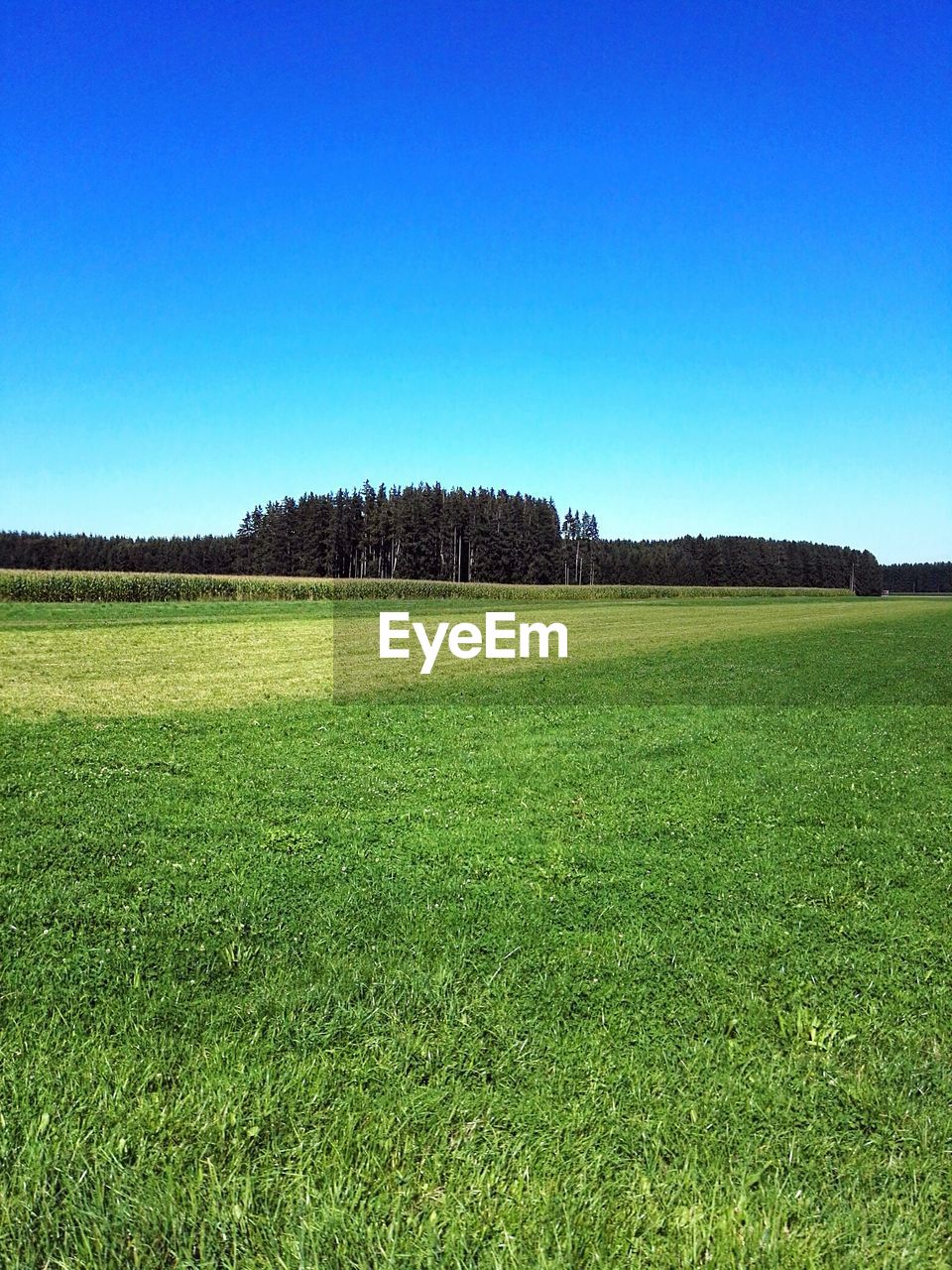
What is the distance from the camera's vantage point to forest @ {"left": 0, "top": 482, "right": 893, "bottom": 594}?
349 ft

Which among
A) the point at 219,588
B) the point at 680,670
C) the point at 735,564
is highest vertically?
the point at 735,564

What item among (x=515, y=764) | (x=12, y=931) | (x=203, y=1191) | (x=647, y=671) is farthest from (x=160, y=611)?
(x=203, y=1191)

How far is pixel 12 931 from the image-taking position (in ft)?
16.5

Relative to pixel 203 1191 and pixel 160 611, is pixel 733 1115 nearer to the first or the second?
pixel 203 1191

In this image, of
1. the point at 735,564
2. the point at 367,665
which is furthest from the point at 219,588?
the point at 735,564

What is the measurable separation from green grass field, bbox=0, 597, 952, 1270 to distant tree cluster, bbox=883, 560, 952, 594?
640 feet

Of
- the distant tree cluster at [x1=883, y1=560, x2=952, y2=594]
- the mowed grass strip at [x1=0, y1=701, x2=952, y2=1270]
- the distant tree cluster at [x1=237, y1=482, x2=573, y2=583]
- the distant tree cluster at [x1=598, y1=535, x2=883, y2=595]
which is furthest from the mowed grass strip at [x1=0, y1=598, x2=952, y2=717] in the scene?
the distant tree cluster at [x1=883, y1=560, x2=952, y2=594]

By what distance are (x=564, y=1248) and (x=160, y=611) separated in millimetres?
41186

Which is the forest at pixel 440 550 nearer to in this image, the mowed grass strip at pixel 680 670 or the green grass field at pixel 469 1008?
the mowed grass strip at pixel 680 670

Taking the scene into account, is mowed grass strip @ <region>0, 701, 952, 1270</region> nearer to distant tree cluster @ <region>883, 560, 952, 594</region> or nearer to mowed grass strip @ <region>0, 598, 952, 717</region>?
mowed grass strip @ <region>0, 598, 952, 717</region>

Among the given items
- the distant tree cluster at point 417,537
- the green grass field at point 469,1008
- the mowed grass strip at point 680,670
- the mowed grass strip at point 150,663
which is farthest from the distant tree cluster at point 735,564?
the green grass field at point 469,1008

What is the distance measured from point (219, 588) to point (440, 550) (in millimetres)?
52479

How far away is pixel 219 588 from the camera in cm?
5638

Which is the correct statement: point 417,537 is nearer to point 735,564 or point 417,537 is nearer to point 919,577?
point 735,564
